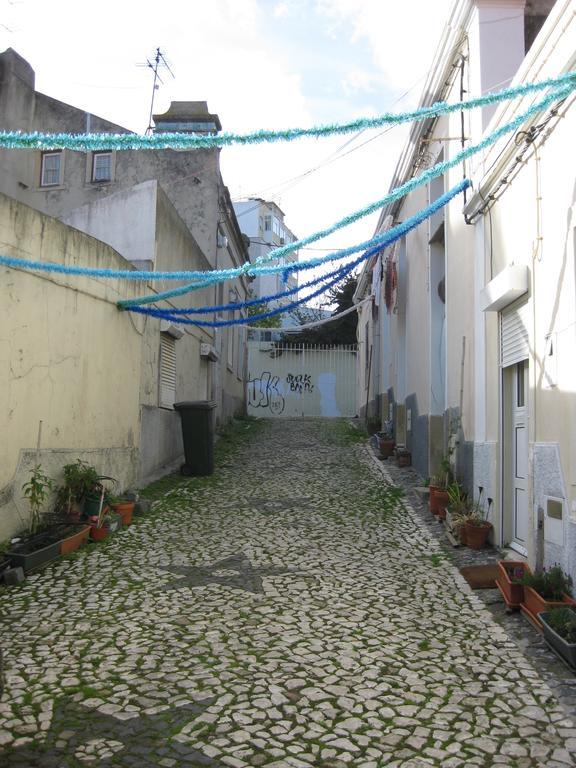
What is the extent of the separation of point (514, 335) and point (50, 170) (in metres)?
13.3

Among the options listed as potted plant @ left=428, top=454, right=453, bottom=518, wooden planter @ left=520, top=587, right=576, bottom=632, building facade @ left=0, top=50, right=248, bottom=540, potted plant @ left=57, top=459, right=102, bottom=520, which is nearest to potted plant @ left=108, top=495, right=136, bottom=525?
potted plant @ left=57, top=459, right=102, bottom=520

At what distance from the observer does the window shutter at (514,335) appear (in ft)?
21.7

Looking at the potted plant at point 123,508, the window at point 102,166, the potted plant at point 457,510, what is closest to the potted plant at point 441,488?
the potted plant at point 457,510

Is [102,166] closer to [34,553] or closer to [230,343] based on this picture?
[230,343]

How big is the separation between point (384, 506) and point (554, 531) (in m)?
4.46

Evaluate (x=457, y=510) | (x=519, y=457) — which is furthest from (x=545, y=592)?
(x=457, y=510)

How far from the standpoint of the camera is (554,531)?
5.45 meters

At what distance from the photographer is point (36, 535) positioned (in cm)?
709

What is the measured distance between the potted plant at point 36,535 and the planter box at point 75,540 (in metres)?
0.09

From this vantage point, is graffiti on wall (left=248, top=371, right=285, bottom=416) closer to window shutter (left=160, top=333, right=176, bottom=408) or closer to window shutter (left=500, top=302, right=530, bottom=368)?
window shutter (left=160, top=333, right=176, bottom=408)

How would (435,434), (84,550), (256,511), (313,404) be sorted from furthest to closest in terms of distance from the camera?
1. (313,404)
2. (435,434)
3. (256,511)
4. (84,550)

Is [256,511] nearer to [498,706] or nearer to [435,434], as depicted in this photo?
[435,434]

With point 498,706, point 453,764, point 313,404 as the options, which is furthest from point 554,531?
point 313,404

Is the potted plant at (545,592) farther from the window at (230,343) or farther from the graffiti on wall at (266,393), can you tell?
the graffiti on wall at (266,393)
